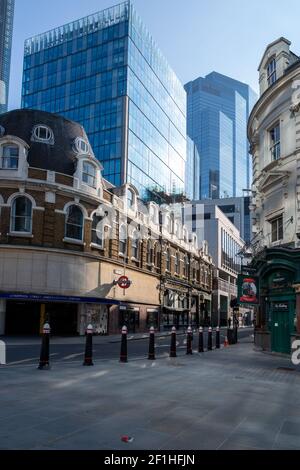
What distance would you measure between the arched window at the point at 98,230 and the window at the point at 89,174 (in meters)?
2.26

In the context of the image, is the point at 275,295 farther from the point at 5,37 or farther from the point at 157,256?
the point at 5,37

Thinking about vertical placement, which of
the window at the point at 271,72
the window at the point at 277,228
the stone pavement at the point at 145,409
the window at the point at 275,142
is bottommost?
the stone pavement at the point at 145,409

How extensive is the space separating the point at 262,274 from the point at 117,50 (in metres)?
66.2

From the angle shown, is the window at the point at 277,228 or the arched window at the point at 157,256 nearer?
the window at the point at 277,228

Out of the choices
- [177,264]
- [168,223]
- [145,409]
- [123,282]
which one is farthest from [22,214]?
[145,409]

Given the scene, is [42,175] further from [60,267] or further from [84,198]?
[60,267]

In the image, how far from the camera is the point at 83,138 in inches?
1302

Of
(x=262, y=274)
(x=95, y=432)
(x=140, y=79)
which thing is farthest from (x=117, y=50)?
(x=95, y=432)

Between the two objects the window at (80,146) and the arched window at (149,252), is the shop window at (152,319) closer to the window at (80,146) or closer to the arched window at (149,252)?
the arched window at (149,252)

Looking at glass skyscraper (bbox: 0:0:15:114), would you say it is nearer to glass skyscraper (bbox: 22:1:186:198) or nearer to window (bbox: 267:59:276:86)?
glass skyscraper (bbox: 22:1:186:198)

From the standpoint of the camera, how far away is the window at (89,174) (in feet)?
102

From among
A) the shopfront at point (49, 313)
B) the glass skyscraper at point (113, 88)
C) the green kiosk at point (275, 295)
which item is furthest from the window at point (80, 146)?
the glass skyscraper at point (113, 88)

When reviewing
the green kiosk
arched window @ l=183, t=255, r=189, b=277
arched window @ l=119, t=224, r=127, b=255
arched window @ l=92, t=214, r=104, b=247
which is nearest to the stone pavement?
the green kiosk

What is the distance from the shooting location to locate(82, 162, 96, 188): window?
31000mm
